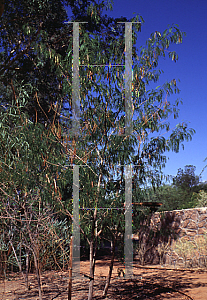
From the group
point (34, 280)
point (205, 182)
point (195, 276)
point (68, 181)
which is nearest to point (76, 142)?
point (68, 181)

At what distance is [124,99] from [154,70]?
748 millimetres

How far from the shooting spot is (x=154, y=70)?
15.1 ft

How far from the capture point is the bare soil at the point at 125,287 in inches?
187

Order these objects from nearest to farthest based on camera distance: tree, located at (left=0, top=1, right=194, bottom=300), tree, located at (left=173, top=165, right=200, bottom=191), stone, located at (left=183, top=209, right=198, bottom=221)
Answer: tree, located at (left=0, top=1, right=194, bottom=300) < stone, located at (left=183, top=209, right=198, bottom=221) < tree, located at (left=173, top=165, right=200, bottom=191)

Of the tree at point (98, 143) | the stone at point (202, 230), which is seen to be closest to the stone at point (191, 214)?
the stone at point (202, 230)

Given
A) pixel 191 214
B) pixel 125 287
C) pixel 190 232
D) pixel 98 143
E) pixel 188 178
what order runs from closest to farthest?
pixel 98 143
pixel 125 287
pixel 190 232
pixel 191 214
pixel 188 178

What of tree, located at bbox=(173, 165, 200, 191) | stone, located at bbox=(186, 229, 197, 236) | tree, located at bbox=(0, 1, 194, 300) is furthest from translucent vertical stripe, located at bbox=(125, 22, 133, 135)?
tree, located at bbox=(173, 165, 200, 191)

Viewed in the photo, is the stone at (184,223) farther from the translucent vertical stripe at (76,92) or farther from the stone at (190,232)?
the translucent vertical stripe at (76,92)

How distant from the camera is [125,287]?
5250 mm

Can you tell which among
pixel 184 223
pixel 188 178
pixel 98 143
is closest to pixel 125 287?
pixel 98 143

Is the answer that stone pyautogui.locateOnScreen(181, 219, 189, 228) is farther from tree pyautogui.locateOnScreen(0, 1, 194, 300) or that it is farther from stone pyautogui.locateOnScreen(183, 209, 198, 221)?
tree pyautogui.locateOnScreen(0, 1, 194, 300)

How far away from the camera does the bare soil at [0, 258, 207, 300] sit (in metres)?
4.75

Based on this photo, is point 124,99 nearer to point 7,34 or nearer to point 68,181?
point 68,181

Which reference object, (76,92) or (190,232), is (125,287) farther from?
(190,232)
